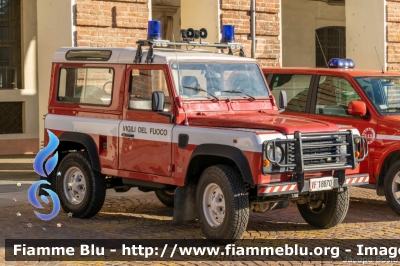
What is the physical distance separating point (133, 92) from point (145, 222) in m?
1.51

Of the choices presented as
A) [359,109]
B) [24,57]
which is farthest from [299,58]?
[359,109]

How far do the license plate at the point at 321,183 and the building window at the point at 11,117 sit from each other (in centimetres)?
993

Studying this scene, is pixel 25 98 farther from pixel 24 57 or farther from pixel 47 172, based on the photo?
pixel 47 172

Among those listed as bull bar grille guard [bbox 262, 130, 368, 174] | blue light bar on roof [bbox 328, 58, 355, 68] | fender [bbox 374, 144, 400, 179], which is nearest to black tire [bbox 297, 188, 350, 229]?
bull bar grille guard [bbox 262, 130, 368, 174]

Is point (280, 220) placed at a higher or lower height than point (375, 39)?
lower

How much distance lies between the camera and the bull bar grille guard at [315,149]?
8.09 metres

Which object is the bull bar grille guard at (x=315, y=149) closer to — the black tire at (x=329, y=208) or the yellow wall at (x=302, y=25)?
the black tire at (x=329, y=208)

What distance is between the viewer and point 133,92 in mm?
9445

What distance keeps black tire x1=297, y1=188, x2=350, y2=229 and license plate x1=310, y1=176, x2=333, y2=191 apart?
58 cm

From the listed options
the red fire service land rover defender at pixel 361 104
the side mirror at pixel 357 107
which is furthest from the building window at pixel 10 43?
the side mirror at pixel 357 107

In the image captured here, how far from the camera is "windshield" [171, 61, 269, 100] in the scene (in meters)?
9.06

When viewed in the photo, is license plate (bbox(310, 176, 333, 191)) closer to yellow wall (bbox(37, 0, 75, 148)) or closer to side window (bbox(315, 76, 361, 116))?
side window (bbox(315, 76, 361, 116))

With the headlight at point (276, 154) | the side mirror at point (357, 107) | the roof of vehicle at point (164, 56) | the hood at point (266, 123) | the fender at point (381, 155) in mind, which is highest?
the roof of vehicle at point (164, 56)

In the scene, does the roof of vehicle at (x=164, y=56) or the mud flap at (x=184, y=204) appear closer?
the mud flap at (x=184, y=204)
